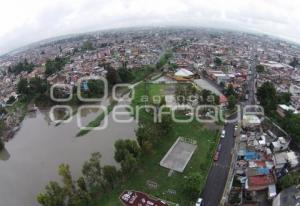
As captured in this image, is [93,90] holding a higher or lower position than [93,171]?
higher

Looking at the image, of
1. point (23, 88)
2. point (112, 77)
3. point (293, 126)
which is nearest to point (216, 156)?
point (293, 126)

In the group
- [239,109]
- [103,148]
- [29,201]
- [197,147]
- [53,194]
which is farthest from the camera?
[239,109]

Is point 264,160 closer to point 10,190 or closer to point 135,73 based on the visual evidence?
point 10,190

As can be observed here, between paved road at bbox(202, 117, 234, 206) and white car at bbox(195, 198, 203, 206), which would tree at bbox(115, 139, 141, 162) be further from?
paved road at bbox(202, 117, 234, 206)

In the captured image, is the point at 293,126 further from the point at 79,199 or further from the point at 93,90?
the point at 93,90

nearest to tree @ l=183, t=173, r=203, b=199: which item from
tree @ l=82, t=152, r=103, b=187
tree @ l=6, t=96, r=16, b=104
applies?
tree @ l=82, t=152, r=103, b=187

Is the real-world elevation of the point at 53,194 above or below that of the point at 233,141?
above

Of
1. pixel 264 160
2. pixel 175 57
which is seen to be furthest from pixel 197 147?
pixel 175 57
